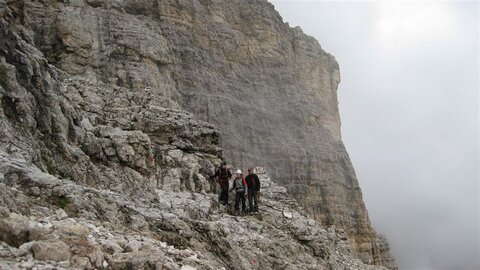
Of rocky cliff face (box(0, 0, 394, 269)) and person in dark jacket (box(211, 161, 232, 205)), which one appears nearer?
rocky cliff face (box(0, 0, 394, 269))

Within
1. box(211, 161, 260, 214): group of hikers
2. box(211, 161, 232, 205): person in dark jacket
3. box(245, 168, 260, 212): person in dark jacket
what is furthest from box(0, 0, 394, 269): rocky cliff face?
box(245, 168, 260, 212): person in dark jacket

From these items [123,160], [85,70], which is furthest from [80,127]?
[85,70]

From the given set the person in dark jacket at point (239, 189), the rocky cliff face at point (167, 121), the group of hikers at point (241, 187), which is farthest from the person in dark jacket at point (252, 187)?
the rocky cliff face at point (167, 121)

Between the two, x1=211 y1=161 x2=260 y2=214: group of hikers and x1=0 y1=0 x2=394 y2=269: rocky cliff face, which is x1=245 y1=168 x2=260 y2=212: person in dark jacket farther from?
x1=0 y1=0 x2=394 y2=269: rocky cliff face

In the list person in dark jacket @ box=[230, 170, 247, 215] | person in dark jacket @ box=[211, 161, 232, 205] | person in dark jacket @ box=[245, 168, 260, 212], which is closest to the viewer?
person in dark jacket @ box=[230, 170, 247, 215]

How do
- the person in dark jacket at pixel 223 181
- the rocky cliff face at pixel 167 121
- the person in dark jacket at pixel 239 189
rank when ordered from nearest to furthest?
the rocky cliff face at pixel 167 121 → the person in dark jacket at pixel 239 189 → the person in dark jacket at pixel 223 181

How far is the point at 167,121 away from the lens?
1075 inches

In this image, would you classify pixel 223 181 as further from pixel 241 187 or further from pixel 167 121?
pixel 167 121

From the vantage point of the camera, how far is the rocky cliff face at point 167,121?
1400 cm

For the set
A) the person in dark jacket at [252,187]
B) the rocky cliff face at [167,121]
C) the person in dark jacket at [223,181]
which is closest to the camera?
the rocky cliff face at [167,121]

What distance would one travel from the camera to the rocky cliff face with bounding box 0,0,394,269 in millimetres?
14000

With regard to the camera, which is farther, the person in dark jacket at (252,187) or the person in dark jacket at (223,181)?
the person in dark jacket at (223,181)

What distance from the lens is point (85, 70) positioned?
3856 centimetres

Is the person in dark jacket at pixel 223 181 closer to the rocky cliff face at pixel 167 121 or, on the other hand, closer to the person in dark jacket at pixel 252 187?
the rocky cliff face at pixel 167 121
